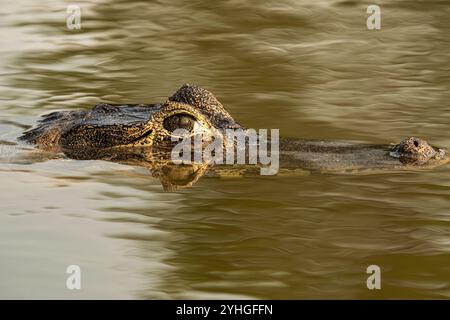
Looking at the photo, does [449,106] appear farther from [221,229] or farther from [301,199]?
[221,229]

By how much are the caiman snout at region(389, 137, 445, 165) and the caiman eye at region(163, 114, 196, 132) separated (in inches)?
56.2

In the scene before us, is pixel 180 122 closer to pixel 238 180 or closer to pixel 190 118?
pixel 190 118

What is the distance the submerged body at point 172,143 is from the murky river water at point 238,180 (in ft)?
0.46

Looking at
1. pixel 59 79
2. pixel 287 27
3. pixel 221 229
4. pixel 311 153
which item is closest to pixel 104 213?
pixel 221 229

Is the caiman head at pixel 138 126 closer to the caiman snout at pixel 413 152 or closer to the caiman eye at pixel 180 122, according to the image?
the caiman eye at pixel 180 122

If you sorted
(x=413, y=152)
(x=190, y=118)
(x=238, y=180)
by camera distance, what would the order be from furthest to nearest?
1. (x=190, y=118)
2. (x=413, y=152)
3. (x=238, y=180)

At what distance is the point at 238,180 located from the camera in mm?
6547

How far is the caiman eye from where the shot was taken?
6863mm

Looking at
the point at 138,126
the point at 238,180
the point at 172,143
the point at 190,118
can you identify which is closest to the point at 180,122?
the point at 190,118

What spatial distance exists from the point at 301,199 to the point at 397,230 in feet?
2.53

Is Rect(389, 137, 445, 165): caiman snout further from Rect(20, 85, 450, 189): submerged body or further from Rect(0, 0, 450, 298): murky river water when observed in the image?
Rect(0, 0, 450, 298): murky river water

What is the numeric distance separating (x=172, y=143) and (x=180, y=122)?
0.18 m
